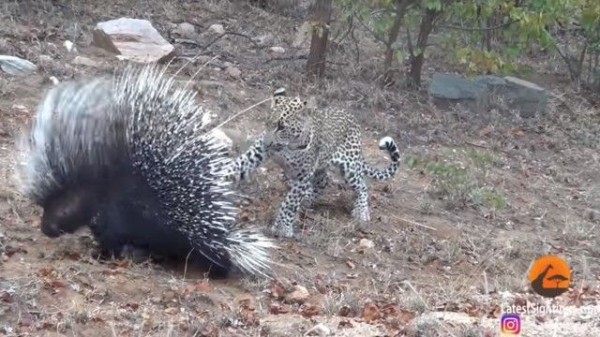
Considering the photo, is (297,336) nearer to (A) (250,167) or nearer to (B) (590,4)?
(A) (250,167)

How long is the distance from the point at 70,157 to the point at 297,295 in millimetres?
1511

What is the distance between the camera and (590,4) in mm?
11930

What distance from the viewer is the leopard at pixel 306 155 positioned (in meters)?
7.27

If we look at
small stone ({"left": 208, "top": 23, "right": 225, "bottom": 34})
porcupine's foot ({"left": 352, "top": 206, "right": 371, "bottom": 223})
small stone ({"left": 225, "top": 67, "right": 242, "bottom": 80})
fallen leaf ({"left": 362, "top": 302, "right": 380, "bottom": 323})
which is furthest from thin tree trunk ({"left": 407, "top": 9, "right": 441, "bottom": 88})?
fallen leaf ({"left": 362, "top": 302, "right": 380, "bottom": 323})

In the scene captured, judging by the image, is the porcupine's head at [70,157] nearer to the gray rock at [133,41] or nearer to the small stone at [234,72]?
the gray rock at [133,41]

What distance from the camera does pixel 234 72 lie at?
1116cm

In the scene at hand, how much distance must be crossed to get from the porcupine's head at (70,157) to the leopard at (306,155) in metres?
1.47

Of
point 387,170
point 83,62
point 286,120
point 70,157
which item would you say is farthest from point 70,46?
point 70,157

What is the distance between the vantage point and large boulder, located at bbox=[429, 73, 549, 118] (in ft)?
39.0

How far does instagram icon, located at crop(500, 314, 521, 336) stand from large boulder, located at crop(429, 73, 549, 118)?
7.03 m

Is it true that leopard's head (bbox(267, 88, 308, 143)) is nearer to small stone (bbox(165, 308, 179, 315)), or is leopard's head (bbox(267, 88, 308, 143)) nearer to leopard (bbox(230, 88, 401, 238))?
leopard (bbox(230, 88, 401, 238))

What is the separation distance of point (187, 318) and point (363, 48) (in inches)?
342

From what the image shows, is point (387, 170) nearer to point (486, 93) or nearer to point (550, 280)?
point (550, 280)

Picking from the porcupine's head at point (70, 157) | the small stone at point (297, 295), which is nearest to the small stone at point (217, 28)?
the porcupine's head at point (70, 157)
